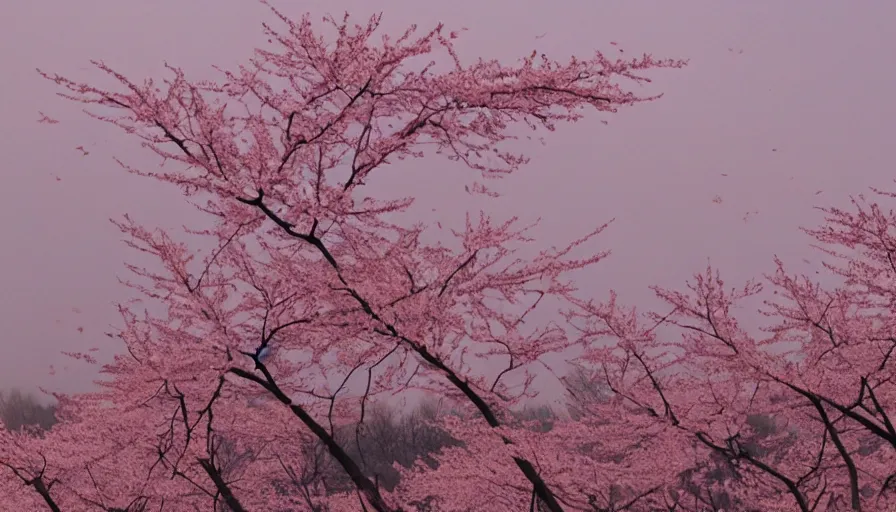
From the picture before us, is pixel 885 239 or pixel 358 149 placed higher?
pixel 358 149

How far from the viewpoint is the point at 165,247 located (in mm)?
6164

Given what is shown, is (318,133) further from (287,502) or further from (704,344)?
(287,502)

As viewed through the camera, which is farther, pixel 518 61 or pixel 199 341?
pixel 199 341

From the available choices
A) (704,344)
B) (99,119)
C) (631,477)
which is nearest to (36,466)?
(99,119)

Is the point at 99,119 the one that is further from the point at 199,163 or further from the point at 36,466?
the point at 36,466

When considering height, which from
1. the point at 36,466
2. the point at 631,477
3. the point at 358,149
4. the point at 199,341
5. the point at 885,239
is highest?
the point at 358,149

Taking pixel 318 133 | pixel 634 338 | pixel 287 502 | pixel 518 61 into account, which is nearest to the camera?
pixel 518 61

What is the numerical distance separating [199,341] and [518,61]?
4.57m

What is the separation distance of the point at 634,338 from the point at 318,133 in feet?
18.5

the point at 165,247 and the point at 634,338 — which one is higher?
the point at 165,247

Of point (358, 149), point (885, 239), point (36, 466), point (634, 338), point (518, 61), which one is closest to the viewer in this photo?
point (518, 61)

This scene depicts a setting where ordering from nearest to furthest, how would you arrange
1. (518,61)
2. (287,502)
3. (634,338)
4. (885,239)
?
(518,61) < (885,239) < (634,338) < (287,502)

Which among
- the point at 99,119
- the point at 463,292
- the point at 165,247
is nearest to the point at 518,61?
the point at 463,292

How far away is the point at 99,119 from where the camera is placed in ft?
13.9
